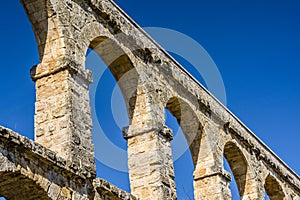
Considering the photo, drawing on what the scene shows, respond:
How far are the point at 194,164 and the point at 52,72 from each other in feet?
17.0

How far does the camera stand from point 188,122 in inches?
560

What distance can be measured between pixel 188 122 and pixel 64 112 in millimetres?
4778

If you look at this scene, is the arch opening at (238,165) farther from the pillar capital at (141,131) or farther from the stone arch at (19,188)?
the stone arch at (19,188)

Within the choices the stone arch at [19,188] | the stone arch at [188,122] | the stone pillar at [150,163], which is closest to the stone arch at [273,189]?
the stone arch at [188,122]

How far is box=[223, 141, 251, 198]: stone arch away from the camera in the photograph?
52.7ft

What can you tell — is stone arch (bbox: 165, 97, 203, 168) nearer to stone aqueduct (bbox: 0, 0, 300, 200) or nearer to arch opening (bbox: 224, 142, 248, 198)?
stone aqueduct (bbox: 0, 0, 300, 200)

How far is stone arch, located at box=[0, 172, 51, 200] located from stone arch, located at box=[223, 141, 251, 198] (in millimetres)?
7895

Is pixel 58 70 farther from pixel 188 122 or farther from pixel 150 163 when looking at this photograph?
pixel 188 122

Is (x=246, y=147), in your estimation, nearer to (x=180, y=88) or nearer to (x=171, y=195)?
(x=180, y=88)

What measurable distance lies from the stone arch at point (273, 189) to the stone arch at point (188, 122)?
405cm

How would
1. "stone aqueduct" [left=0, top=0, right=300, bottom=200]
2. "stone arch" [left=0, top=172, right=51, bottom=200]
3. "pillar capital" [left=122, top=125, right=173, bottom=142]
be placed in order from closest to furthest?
"stone arch" [left=0, top=172, right=51, bottom=200] < "stone aqueduct" [left=0, top=0, right=300, bottom=200] < "pillar capital" [left=122, top=125, right=173, bottom=142]

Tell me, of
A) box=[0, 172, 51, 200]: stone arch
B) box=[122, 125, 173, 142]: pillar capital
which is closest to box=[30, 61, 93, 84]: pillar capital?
box=[122, 125, 173, 142]: pillar capital

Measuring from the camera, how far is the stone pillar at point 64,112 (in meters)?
9.74

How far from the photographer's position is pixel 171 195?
470 inches
